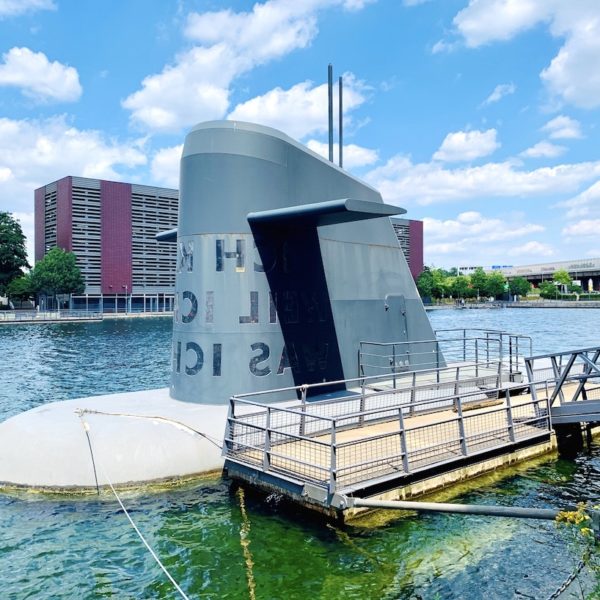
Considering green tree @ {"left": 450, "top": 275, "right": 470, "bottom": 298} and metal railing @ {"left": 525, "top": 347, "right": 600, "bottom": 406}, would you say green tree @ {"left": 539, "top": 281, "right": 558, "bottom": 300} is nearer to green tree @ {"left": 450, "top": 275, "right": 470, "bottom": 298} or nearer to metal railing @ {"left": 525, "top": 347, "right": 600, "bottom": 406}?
green tree @ {"left": 450, "top": 275, "right": 470, "bottom": 298}

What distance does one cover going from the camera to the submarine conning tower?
13625mm

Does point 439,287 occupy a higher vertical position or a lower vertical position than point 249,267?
higher

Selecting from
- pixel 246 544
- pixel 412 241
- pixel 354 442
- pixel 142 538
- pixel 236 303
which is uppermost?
pixel 412 241

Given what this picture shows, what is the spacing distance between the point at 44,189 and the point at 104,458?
10467 centimetres

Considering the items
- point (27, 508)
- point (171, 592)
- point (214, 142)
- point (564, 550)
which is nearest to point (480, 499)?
point (564, 550)

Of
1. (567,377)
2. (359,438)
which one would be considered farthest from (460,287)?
(359,438)

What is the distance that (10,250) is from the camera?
3784 inches

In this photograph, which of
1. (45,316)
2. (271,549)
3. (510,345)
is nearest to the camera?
(271,549)

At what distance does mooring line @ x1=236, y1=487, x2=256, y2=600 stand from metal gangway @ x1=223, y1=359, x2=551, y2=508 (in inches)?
16.7

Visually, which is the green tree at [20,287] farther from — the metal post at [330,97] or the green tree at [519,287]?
the green tree at [519,287]

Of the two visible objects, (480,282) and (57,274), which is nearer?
(57,274)

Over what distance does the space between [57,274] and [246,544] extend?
89.2 metres

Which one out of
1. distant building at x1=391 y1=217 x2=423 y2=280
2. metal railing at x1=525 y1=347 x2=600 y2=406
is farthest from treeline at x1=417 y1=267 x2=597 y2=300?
metal railing at x1=525 y1=347 x2=600 y2=406

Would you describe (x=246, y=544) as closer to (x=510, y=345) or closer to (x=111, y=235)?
(x=510, y=345)
